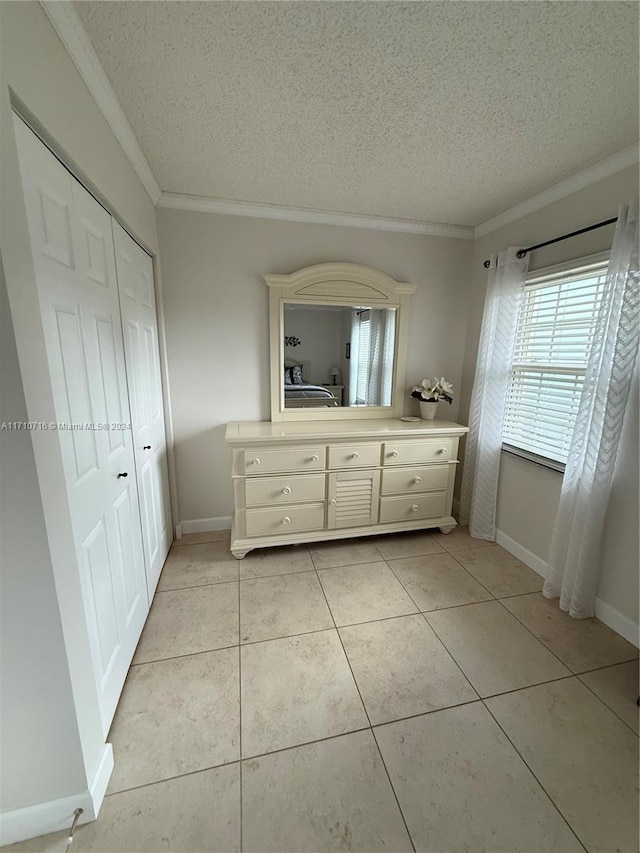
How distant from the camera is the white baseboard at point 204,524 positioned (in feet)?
8.50

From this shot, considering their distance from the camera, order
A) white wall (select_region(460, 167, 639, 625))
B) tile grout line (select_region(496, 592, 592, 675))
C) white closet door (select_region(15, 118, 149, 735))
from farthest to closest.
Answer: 1. white wall (select_region(460, 167, 639, 625))
2. tile grout line (select_region(496, 592, 592, 675))
3. white closet door (select_region(15, 118, 149, 735))

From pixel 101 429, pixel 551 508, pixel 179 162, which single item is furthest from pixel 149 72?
pixel 551 508

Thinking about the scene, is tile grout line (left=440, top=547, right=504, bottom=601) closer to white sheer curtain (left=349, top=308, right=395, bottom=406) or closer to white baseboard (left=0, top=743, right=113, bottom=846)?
white sheer curtain (left=349, top=308, right=395, bottom=406)

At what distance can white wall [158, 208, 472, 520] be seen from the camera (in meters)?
2.27

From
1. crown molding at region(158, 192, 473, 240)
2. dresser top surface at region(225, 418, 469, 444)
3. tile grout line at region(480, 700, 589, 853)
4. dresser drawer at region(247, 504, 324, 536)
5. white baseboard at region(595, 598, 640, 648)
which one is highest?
crown molding at region(158, 192, 473, 240)

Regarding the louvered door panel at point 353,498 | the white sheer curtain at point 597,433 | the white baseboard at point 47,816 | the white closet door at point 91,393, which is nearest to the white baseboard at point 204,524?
the louvered door panel at point 353,498

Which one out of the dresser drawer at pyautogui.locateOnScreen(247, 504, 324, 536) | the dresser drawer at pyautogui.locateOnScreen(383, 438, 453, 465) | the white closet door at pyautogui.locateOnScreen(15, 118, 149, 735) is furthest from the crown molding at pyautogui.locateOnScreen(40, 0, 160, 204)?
the dresser drawer at pyautogui.locateOnScreen(383, 438, 453, 465)

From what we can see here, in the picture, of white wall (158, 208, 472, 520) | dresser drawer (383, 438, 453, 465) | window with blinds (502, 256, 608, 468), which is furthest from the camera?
dresser drawer (383, 438, 453, 465)

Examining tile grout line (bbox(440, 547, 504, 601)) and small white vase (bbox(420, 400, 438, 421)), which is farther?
small white vase (bbox(420, 400, 438, 421))

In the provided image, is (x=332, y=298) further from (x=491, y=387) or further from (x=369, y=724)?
(x=369, y=724)

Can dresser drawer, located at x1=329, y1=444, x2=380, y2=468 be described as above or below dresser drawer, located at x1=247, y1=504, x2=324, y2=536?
above

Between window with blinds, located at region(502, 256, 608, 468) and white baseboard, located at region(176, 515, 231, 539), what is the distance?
2188mm

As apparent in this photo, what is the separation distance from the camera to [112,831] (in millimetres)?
983

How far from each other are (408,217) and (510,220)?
68cm
